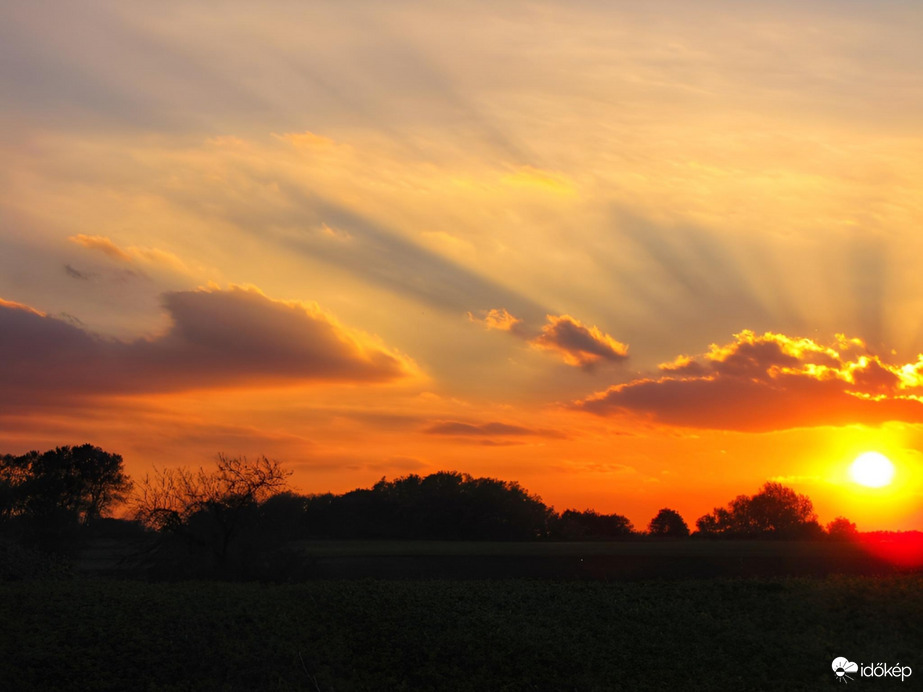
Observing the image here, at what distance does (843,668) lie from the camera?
101 ft

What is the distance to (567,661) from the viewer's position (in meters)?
31.7

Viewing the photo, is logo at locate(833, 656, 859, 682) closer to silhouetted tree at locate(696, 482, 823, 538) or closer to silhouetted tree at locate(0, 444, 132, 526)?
silhouetted tree at locate(0, 444, 132, 526)

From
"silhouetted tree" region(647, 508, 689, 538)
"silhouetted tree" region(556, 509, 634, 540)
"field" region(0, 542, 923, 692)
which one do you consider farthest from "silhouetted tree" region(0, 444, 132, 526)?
"silhouetted tree" region(647, 508, 689, 538)

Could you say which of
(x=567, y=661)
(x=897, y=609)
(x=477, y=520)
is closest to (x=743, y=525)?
(x=477, y=520)

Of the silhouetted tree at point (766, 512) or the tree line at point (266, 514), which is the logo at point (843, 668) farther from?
the silhouetted tree at point (766, 512)

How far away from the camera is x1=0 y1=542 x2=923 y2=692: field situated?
2941cm

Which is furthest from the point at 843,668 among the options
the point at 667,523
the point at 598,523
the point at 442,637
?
the point at 667,523

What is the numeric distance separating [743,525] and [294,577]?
419 feet

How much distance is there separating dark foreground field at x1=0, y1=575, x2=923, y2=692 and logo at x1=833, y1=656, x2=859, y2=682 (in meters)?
0.47

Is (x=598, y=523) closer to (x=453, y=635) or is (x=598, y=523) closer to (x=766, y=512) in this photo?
(x=766, y=512)

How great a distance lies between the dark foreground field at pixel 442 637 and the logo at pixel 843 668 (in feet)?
1.54

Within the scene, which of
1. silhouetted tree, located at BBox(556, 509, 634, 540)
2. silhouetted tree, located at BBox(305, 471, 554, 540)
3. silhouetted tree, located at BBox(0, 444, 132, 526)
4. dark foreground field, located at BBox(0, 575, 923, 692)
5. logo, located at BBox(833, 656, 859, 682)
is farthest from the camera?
silhouetted tree, located at BBox(556, 509, 634, 540)

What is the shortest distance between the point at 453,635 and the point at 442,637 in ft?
1.71

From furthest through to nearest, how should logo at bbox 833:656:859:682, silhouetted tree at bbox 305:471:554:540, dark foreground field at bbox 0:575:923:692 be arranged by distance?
silhouetted tree at bbox 305:471:554:540 < logo at bbox 833:656:859:682 < dark foreground field at bbox 0:575:923:692
